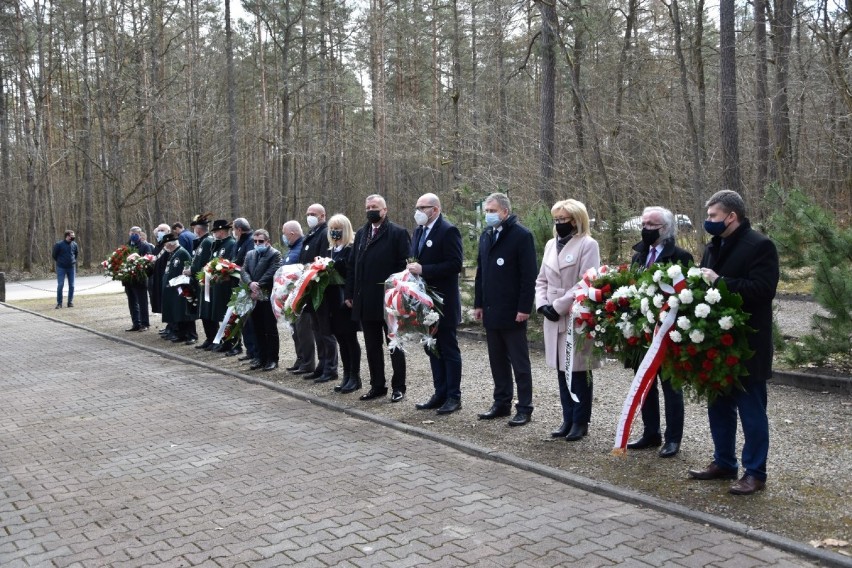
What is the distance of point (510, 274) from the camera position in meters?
7.91

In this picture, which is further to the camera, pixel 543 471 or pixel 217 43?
pixel 217 43

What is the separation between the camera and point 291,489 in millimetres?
6254

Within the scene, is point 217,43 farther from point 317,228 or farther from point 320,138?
Result: point 317,228

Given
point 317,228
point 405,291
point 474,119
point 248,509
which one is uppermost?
point 474,119

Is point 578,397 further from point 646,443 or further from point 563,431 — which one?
point 646,443

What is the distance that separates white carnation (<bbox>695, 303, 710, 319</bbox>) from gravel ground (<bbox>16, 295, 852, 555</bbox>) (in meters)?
1.25

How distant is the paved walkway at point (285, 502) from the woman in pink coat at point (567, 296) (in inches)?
39.9

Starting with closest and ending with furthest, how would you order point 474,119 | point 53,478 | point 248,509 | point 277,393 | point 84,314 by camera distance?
point 248,509 → point 53,478 → point 277,393 → point 84,314 → point 474,119

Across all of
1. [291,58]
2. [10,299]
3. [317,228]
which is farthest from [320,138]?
[317,228]

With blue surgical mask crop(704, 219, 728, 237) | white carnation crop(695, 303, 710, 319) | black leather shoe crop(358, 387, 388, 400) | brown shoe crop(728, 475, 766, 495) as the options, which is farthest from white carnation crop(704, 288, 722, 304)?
black leather shoe crop(358, 387, 388, 400)

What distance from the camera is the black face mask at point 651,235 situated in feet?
21.5

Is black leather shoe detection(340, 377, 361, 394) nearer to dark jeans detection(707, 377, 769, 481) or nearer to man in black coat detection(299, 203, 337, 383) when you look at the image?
man in black coat detection(299, 203, 337, 383)

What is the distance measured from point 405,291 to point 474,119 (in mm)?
23885

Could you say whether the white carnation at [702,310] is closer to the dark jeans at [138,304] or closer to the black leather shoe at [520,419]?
the black leather shoe at [520,419]
